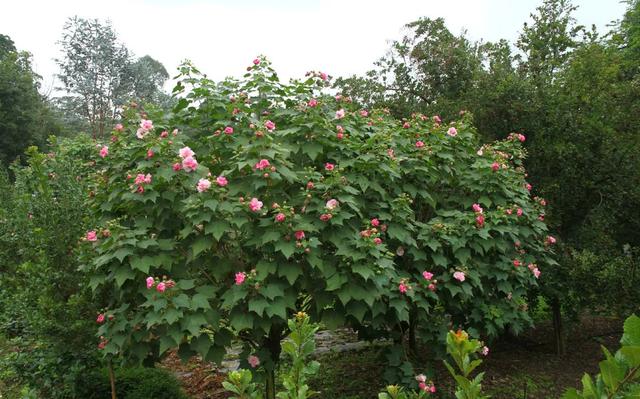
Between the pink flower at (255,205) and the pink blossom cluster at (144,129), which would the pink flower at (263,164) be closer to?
the pink flower at (255,205)

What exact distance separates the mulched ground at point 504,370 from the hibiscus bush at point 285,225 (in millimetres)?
894

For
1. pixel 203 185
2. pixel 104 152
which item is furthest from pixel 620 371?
pixel 104 152

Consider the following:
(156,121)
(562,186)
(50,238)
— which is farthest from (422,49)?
(50,238)

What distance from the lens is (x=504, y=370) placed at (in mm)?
5457

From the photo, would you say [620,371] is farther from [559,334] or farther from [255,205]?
[559,334]

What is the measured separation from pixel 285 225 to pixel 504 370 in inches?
142

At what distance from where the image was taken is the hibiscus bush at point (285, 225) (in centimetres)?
311

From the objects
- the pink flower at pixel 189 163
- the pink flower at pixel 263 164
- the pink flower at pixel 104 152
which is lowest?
the pink flower at pixel 263 164

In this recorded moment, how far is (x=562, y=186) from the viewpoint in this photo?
567 centimetres

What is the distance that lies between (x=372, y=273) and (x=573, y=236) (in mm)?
3764

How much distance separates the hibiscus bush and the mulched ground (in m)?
0.89

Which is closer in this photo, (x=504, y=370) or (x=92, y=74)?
(x=504, y=370)

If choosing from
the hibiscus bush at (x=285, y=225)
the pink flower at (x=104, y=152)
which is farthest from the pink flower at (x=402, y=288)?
the pink flower at (x=104, y=152)

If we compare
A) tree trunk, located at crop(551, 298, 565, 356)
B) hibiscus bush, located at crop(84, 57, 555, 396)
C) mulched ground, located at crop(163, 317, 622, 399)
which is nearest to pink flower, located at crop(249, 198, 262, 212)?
hibiscus bush, located at crop(84, 57, 555, 396)
